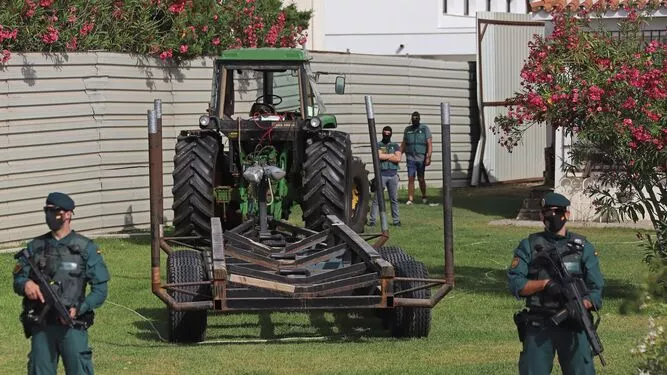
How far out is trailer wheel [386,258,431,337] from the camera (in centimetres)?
1231

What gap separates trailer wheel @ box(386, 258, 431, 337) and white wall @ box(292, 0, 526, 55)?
26.3 meters

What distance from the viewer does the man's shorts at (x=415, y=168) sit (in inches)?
996

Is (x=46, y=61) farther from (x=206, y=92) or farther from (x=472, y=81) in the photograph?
(x=472, y=81)

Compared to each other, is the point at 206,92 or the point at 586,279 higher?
the point at 206,92

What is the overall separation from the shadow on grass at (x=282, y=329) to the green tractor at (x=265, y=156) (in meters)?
1.88

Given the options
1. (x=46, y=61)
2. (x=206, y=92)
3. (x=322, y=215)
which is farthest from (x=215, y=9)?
(x=322, y=215)

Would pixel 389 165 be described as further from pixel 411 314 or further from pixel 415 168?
pixel 411 314

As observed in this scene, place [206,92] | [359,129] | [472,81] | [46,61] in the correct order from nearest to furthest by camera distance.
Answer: [46,61] < [206,92] < [359,129] < [472,81]

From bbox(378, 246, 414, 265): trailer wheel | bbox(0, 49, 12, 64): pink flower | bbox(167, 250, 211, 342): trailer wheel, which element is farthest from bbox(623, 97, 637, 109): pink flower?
bbox(0, 49, 12, 64): pink flower

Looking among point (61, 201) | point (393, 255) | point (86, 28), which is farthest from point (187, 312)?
point (86, 28)

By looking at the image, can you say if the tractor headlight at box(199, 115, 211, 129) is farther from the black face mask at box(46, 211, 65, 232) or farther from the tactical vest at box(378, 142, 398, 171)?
the black face mask at box(46, 211, 65, 232)

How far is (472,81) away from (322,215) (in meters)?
14.5

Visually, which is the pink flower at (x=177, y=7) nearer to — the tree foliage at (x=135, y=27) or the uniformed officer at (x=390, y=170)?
the tree foliage at (x=135, y=27)

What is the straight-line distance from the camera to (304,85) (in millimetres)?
16922
